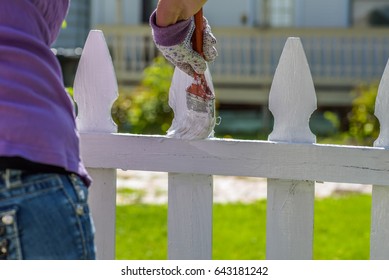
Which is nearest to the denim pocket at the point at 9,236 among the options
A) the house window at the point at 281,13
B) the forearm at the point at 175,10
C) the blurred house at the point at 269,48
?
the forearm at the point at 175,10

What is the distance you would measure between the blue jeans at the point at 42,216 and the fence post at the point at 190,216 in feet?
3.27

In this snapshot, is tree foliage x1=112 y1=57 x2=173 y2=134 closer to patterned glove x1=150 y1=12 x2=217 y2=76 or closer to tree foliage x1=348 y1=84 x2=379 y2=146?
tree foliage x1=348 y1=84 x2=379 y2=146

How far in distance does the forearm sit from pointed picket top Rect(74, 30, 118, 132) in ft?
1.66

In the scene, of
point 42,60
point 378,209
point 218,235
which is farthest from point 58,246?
point 218,235

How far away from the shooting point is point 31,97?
1466mm

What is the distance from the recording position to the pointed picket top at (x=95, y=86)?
2574 millimetres

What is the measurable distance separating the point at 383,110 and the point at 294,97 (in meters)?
0.28

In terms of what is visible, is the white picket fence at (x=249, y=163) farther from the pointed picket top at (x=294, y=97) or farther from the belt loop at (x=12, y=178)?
the belt loop at (x=12, y=178)

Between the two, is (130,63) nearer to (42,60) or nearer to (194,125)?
(194,125)

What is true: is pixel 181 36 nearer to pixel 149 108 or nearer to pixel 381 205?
pixel 381 205

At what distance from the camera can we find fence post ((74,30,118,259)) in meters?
2.59

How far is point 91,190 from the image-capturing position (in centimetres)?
261

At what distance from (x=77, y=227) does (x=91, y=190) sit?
1.10m

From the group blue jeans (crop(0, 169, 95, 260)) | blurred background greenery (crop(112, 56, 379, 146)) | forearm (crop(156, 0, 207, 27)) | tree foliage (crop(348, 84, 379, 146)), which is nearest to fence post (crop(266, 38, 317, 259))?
forearm (crop(156, 0, 207, 27))
